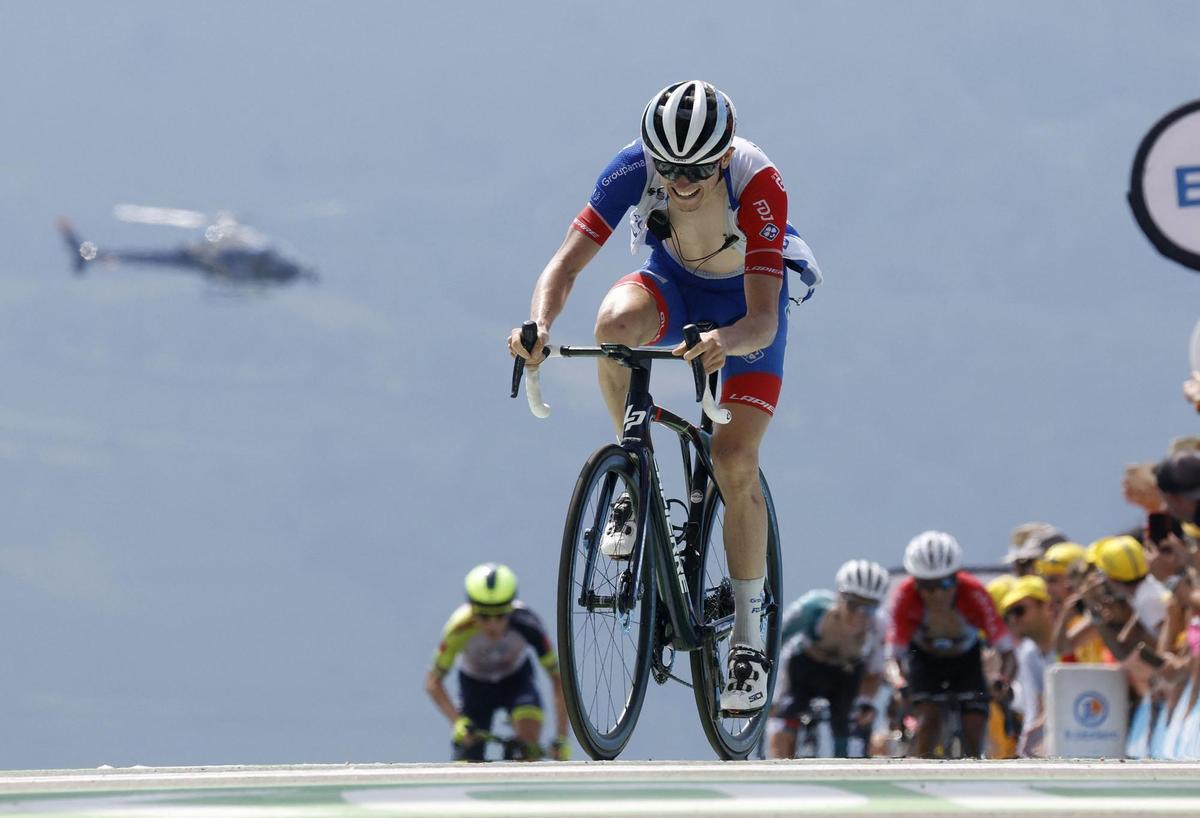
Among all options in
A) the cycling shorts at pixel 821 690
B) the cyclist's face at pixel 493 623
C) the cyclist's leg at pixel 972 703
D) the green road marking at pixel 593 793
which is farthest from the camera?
the cyclist's face at pixel 493 623

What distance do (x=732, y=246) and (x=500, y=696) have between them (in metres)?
8.37

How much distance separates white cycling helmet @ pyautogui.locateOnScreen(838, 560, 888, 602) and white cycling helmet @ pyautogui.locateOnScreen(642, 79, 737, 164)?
26.2ft

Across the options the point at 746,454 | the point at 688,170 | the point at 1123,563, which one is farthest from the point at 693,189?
the point at 1123,563

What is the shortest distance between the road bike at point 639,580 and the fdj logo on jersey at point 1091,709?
3.41 meters

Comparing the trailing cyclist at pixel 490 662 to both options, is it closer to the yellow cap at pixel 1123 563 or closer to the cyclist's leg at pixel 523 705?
the cyclist's leg at pixel 523 705

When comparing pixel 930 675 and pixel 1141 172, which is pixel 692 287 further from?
pixel 930 675

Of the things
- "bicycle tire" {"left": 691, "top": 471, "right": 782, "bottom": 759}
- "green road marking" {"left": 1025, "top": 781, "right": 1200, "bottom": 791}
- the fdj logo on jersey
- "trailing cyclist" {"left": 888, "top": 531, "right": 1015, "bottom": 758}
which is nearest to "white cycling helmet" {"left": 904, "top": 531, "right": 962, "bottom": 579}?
"trailing cyclist" {"left": 888, "top": 531, "right": 1015, "bottom": 758}

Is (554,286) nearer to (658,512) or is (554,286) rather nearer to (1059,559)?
(658,512)

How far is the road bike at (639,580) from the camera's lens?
656 centimetres

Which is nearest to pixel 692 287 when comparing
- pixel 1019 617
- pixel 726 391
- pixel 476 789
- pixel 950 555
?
pixel 726 391

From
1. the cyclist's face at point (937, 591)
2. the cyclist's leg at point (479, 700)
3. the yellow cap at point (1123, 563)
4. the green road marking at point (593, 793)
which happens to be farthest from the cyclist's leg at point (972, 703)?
the green road marking at point (593, 793)

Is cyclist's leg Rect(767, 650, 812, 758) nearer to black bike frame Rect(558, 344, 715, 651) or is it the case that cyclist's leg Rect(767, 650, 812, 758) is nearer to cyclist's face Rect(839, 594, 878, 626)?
cyclist's face Rect(839, 594, 878, 626)

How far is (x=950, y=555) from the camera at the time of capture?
13156mm

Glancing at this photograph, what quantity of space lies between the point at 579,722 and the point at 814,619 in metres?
8.29
